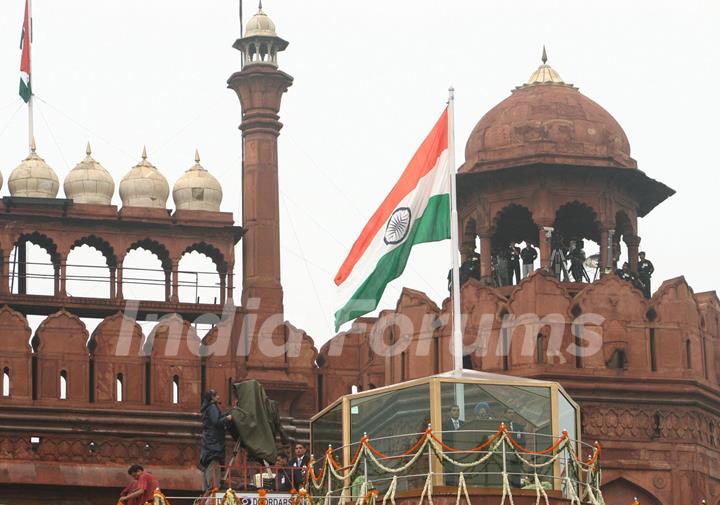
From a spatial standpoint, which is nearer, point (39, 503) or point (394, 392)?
point (394, 392)

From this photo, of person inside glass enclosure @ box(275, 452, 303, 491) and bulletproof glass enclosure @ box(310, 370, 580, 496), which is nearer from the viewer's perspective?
bulletproof glass enclosure @ box(310, 370, 580, 496)

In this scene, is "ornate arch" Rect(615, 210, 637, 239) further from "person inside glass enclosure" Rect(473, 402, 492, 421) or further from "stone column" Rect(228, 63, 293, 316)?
"person inside glass enclosure" Rect(473, 402, 492, 421)

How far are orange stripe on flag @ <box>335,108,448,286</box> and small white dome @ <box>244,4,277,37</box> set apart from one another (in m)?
11.5

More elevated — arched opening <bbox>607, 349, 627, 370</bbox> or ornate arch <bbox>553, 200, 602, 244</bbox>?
ornate arch <bbox>553, 200, 602, 244</bbox>

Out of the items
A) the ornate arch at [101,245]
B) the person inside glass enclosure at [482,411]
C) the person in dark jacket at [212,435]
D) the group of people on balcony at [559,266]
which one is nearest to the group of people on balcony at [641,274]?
the group of people on balcony at [559,266]

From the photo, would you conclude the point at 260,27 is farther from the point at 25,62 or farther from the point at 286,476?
the point at 286,476

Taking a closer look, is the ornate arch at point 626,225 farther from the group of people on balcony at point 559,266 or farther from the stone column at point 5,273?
the stone column at point 5,273

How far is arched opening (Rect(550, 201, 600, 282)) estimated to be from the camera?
37.0 m

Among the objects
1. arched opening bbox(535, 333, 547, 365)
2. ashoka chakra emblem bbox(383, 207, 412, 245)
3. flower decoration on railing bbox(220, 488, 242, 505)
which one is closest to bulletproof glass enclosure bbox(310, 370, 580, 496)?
flower decoration on railing bbox(220, 488, 242, 505)

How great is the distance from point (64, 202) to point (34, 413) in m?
4.04

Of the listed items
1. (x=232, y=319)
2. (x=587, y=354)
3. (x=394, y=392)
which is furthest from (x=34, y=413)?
(x=394, y=392)

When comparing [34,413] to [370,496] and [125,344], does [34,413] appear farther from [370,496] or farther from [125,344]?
[370,496]

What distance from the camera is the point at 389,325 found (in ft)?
117

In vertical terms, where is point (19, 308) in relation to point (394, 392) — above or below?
above
